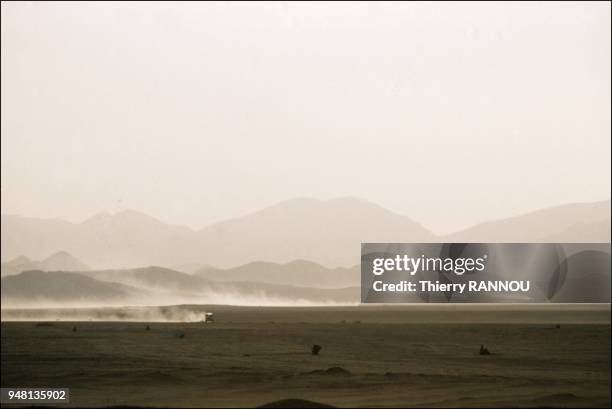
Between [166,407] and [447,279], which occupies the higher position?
[447,279]

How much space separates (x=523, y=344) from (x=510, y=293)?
43161mm

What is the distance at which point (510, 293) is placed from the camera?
28.5 m

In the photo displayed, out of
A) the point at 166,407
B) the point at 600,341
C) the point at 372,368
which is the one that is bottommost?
the point at 166,407

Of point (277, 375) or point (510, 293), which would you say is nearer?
point (510, 293)

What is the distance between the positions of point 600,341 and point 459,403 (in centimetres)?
4519

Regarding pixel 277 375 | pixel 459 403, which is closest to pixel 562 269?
pixel 459 403

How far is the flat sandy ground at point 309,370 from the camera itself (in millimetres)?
34375

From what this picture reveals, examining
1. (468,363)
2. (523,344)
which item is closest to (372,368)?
(468,363)

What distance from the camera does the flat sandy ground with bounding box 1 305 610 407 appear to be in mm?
34375

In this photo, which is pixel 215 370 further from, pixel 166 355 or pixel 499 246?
pixel 499 246

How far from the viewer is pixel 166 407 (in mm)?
31344

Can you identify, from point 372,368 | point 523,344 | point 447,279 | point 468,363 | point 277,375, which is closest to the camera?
point 447,279

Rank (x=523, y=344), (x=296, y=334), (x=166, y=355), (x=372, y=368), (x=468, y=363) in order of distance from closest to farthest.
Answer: (x=372, y=368), (x=468, y=363), (x=166, y=355), (x=523, y=344), (x=296, y=334)

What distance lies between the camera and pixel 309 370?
150 feet
